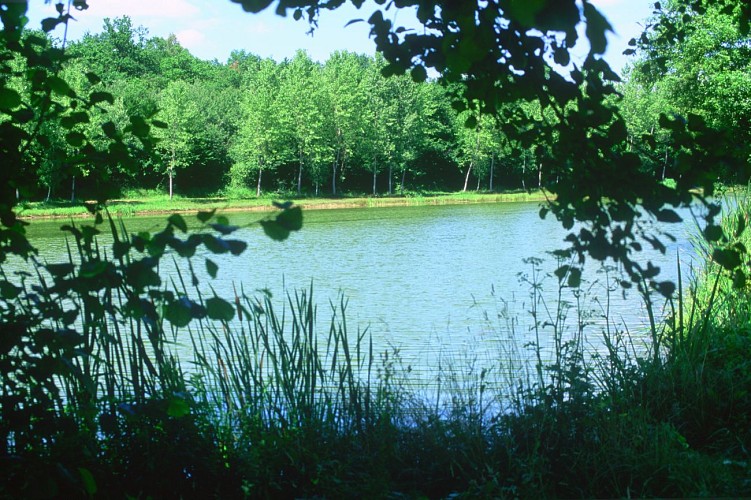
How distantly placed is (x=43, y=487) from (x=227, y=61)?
8904cm

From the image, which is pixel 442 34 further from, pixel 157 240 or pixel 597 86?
pixel 157 240

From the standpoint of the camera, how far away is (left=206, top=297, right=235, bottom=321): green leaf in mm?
1465

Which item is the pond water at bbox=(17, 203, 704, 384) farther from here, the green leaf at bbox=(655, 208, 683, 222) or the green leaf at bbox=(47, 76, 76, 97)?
the green leaf at bbox=(47, 76, 76, 97)

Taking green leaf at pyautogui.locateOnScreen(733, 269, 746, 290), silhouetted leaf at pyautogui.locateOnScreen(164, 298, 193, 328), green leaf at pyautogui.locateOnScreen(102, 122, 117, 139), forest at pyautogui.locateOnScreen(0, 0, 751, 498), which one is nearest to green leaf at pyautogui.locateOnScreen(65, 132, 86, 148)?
forest at pyautogui.locateOnScreen(0, 0, 751, 498)

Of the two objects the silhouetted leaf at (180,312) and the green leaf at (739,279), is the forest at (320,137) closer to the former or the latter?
the green leaf at (739,279)

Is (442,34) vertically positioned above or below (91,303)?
above

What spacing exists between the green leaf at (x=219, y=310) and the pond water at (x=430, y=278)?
225cm

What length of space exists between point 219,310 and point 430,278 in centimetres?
1028

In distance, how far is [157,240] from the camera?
5.10 feet

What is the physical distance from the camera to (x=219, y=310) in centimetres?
148

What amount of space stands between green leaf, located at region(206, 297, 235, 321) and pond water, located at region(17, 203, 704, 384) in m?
2.25

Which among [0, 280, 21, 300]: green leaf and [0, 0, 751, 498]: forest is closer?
[0, 0, 751, 498]: forest

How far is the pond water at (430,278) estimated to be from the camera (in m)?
6.59

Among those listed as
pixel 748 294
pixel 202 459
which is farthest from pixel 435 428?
pixel 748 294
